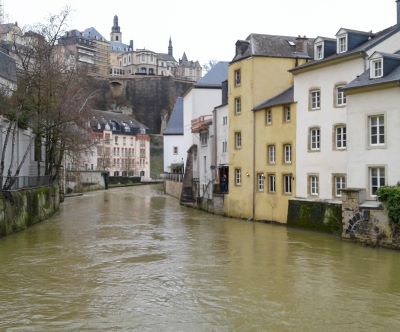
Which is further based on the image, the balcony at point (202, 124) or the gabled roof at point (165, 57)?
the gabled roof at point (165, 57)

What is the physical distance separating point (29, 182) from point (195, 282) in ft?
67.0

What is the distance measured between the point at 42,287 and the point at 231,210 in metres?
21.6

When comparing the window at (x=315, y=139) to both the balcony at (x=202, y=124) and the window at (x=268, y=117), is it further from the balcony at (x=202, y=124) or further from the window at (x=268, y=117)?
the balcony at (x=202, y=124)

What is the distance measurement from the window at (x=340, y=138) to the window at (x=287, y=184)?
409 cm

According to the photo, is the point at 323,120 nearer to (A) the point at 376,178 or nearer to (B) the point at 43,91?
(A) the point at 376,178

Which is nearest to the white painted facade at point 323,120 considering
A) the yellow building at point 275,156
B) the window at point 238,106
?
the yellow building at point 275,156

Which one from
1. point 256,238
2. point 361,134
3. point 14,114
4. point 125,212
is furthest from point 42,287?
point 125,212

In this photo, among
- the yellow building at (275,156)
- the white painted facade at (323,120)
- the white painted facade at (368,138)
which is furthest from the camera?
the yellow building at (275,156)

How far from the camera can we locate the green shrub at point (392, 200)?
2103 cm

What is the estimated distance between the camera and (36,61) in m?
34.7

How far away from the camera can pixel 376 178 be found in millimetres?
23469

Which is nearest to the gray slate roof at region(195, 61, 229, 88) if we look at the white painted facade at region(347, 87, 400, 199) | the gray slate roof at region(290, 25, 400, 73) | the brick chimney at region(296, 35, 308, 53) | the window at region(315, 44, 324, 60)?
the brick chimney at region(296, 35, 308, 53)

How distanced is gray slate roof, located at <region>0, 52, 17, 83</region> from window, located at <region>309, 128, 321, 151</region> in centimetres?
1924

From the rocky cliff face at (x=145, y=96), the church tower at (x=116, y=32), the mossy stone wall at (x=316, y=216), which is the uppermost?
the church tower at (x=116, y=32)
